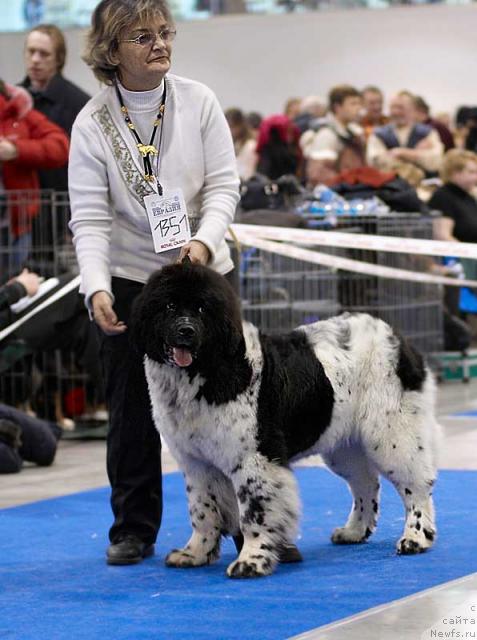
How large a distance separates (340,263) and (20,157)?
2.22 meters

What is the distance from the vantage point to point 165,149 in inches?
177

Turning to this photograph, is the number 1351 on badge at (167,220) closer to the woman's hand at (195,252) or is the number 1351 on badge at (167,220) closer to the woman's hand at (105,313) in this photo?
the woman's hand at (195,252)

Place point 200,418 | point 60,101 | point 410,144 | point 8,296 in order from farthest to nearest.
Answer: point 410,144
point 60,101
point 8,296
point 200,418

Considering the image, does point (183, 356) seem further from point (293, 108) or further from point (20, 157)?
point (293, 108)

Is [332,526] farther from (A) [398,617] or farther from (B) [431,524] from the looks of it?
(A) [398,617]

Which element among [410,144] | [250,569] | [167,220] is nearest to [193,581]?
[250,569]

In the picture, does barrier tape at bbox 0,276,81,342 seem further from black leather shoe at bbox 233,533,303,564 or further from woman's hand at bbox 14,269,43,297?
black leather shoe at bbox 233,533,303,564

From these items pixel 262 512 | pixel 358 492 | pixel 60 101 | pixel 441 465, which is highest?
pixel 60 101

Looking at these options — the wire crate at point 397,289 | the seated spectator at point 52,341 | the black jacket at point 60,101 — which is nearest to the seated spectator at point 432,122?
the wire crate at point 397,289

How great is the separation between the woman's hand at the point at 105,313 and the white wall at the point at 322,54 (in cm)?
1429

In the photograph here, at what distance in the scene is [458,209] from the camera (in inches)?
432

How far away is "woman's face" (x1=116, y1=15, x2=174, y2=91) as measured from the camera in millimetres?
4367

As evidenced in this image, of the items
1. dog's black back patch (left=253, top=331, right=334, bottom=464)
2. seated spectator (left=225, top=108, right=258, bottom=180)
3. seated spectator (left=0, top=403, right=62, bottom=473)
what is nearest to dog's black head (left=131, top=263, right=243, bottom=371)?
dog's black back patch (left=253, top=331, right=334, bottom=464)

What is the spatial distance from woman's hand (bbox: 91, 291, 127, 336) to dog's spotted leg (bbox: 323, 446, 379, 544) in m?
0.89
